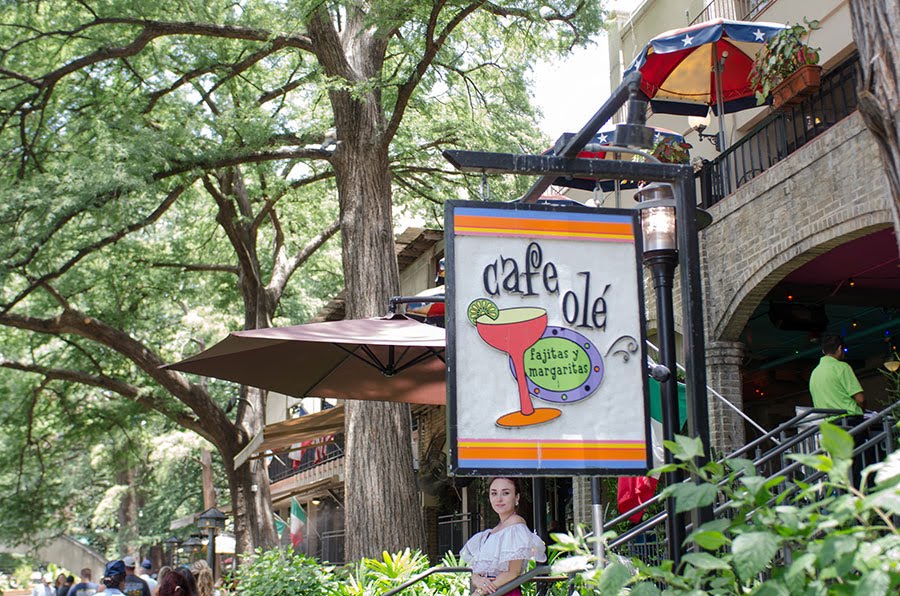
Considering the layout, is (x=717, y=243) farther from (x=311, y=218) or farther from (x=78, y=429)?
(x=78, y=429)

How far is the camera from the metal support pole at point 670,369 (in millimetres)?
4125

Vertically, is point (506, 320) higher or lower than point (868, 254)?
lower

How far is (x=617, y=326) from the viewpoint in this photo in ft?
14.8

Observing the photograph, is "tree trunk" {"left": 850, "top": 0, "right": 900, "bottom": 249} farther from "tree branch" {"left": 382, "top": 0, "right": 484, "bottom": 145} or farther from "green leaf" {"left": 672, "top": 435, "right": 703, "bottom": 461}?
"tree branch" {"left": 382, "top": 0, "right": 484, "bottom": 145}

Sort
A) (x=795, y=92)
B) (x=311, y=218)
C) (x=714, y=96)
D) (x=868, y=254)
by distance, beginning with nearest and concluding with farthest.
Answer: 1. (x=795, y=92)
2. (x=868, y=254)
3. (x=714, y=96)
4. (x=311, y=218)

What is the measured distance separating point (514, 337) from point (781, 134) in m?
8.90

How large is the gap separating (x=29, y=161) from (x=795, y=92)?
41.1 feet

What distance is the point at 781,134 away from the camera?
472 inches

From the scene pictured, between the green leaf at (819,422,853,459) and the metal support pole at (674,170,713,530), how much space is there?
1.24 meters

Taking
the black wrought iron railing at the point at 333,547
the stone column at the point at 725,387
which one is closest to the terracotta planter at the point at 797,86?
the stone column at the point at 725,387

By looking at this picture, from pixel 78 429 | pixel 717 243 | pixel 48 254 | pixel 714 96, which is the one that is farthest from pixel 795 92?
pixel 78 429

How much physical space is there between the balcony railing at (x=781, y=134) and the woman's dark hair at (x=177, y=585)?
27.9 ft

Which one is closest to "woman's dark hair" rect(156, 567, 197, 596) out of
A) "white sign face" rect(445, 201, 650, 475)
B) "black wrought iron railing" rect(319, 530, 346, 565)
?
"white sign face" rect(445, 201, 650, 475)

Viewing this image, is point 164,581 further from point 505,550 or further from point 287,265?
point 287,265
